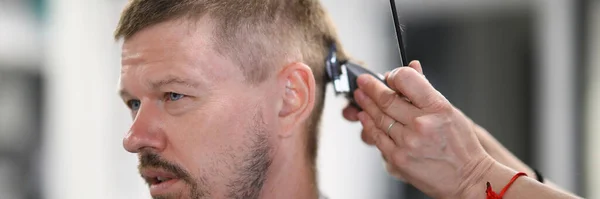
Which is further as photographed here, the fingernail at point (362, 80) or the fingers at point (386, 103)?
the fingernail at point (362, 80)

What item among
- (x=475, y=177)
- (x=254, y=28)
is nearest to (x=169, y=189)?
(x=254, y=28)

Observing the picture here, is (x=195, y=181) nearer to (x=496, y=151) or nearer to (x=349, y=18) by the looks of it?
(x=496, y=151)

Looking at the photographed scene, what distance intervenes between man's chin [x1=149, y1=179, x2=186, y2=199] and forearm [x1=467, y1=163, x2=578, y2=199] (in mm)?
562

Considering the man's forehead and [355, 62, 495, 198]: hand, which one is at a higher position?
the man's forehead

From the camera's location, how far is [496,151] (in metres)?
1.73

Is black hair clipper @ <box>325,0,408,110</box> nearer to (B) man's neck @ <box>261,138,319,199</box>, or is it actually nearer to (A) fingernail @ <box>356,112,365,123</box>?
(A) fingernail @ <box>356,112,365,123</box>

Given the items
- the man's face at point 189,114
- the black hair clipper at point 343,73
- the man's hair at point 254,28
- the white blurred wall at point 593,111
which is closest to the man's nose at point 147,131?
the man's face at point 189,114

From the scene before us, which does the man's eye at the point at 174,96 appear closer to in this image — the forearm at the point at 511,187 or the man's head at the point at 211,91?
the man's head at the point at 211,91

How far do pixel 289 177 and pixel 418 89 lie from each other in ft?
1.10

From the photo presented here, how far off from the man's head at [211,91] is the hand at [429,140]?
20 centimetres

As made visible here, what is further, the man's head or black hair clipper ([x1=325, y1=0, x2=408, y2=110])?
black hair clipper ([x1=325, y1=0, x2=408, y2=110])

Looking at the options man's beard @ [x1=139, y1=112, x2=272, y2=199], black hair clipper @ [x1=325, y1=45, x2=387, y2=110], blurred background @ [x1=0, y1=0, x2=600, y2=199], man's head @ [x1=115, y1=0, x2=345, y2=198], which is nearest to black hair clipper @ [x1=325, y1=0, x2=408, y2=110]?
black hair clipper @ [x1=325, y1=45, x2=387, y2=110]

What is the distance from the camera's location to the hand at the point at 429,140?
1.44 meters

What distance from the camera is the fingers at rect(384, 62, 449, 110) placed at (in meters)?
1.44
